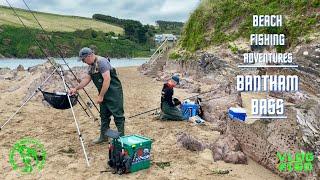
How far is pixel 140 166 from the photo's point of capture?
337 inches

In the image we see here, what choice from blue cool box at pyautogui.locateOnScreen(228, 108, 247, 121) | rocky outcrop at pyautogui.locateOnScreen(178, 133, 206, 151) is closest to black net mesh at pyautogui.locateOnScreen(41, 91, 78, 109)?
rocky outcrop at pyautogui.locateOnScreen(178, 133, 206, 151)

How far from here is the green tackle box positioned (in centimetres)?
827

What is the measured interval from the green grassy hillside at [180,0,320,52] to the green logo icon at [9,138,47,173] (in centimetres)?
1221

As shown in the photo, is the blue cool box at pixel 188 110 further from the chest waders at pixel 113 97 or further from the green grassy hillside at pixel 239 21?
the green grassy hillside at pixel 239 21

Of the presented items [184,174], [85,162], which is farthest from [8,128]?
[184,174]

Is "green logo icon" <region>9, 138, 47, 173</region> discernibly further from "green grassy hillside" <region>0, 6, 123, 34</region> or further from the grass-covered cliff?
"green grassy hillside" <region>0, 6, 123, 34</region>

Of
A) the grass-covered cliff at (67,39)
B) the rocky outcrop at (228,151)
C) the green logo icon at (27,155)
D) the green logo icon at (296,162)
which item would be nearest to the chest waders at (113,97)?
the green logo icon at (27,155)

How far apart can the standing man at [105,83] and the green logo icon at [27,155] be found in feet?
5.38

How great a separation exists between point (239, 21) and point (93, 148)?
1877 centimetres

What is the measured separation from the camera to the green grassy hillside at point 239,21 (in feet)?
65.9

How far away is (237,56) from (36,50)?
66903 mm

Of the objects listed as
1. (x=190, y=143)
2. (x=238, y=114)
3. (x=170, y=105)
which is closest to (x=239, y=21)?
(x=170, y=105)

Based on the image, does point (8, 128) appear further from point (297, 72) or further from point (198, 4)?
point (198, 4)

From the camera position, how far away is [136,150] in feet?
27.3
